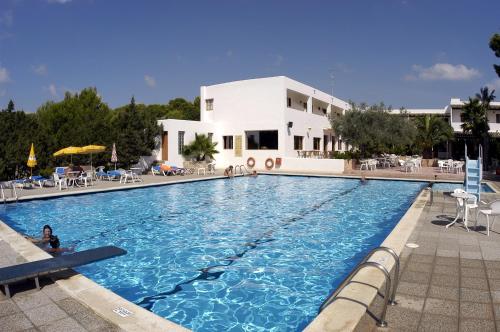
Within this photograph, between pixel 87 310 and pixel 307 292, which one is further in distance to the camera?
pixel 307 292

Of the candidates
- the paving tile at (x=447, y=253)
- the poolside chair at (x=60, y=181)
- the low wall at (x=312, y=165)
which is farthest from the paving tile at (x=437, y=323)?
the low wall at (x=312, y=165)

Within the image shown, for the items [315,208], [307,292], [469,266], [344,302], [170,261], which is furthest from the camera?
[315,208]

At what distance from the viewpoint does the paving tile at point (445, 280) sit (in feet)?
14.2

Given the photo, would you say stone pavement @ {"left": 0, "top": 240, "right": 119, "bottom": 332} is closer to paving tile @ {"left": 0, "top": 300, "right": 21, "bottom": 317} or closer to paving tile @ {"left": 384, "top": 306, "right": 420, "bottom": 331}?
paving tile @ {"left": 0, "top": 300, "right": 21, "bottom": 317}

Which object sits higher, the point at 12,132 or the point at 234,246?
the point at 12,132

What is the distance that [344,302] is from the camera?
3.82 m

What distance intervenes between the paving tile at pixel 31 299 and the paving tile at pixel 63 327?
0.59 meters

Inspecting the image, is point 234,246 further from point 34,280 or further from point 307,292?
point 34,280

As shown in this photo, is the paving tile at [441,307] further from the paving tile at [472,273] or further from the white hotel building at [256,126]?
the white hotel building at [256,126]

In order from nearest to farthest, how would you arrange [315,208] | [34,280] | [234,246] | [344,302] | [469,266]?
1. [344,302]
2. [34,280]
3. [469,266]
4. [234,246]
5. [315,208]

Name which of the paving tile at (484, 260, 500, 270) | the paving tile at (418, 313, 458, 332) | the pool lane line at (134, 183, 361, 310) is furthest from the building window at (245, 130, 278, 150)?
the paving tile at (418, 313, 458, 332)

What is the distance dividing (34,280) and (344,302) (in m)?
3.75

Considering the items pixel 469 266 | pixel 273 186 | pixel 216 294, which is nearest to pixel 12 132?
pixel 273 186

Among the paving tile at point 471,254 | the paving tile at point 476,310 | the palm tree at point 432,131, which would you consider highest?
the palm tree at point 432,131
